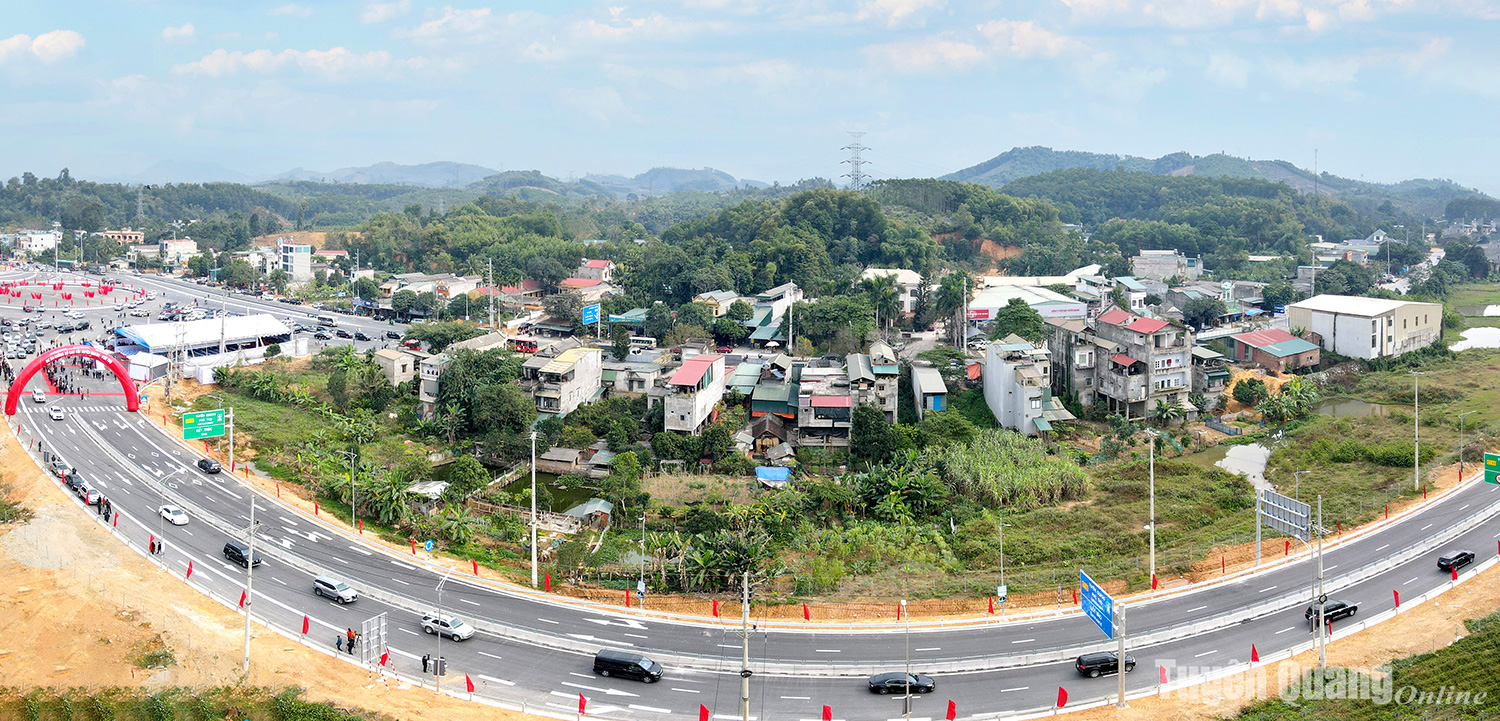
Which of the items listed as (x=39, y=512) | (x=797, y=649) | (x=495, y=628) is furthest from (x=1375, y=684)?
(x=39, y=512)

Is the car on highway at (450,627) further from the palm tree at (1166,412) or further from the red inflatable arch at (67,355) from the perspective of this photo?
the palm tree at (1166,412)

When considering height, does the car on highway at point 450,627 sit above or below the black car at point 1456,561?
below

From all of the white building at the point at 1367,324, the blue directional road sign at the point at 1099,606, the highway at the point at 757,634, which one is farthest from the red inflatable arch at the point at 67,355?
the white building at the point at 1367,324

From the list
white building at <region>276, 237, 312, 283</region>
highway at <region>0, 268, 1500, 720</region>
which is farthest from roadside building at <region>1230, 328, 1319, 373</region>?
white building at <region>276, 237, 312, 283</region>

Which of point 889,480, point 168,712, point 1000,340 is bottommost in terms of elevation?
point 168,712

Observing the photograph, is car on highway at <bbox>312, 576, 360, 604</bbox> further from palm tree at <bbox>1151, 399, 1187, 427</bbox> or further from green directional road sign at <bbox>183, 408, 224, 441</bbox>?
palm tree at <bbox>1151, 399, 1187, 427</bbox>

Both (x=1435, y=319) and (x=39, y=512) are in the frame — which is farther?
(x=1435, y=319)

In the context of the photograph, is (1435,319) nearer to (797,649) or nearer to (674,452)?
(674,452)
